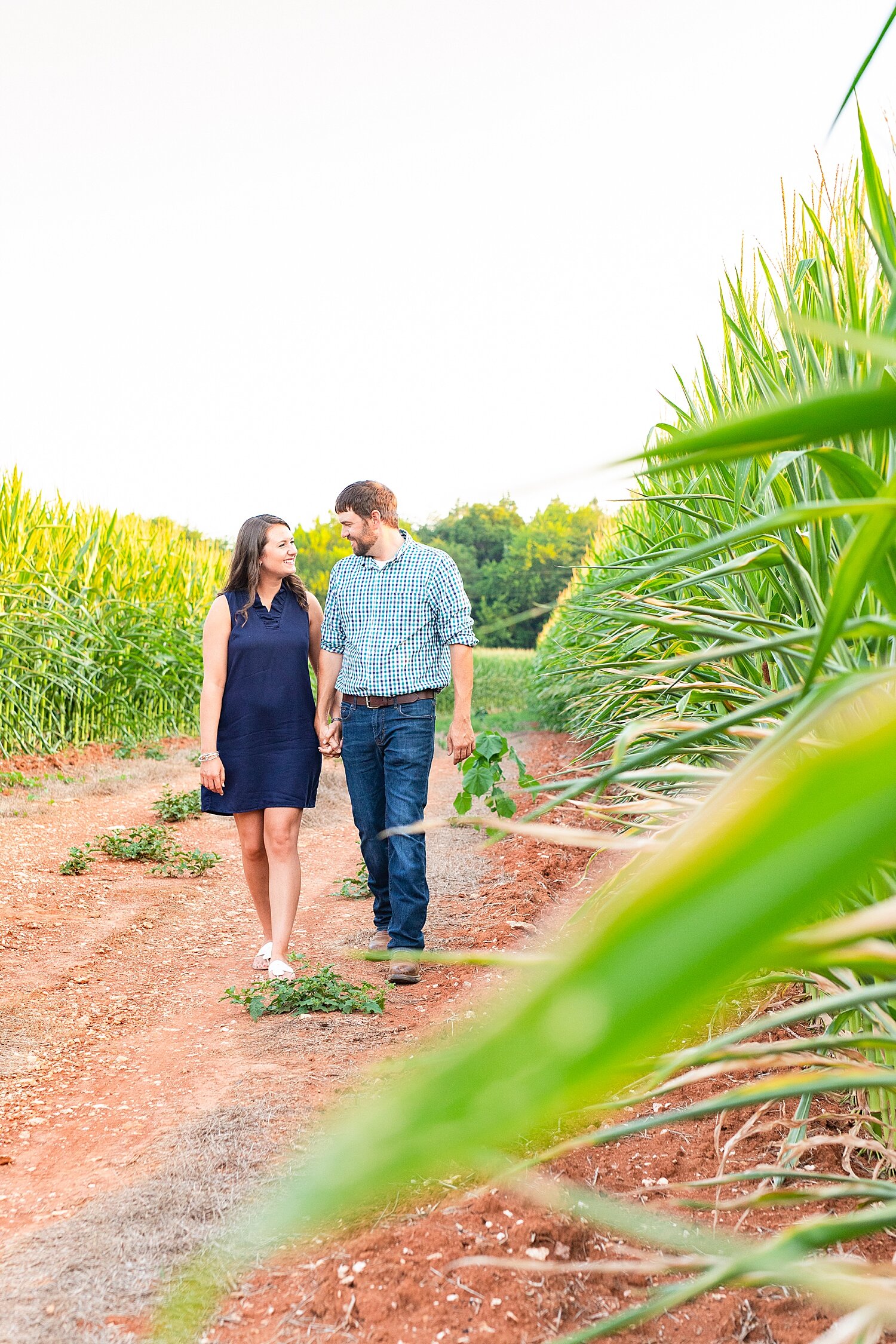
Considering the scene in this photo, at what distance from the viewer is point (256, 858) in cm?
399

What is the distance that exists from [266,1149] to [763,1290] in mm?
1138

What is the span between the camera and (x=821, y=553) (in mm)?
1477

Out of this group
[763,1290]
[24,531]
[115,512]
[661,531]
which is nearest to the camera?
[763,1290]

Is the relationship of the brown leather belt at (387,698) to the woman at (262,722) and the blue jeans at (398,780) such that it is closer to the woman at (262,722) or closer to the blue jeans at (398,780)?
the blue jeans at (398,780)

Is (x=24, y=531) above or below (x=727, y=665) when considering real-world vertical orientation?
above

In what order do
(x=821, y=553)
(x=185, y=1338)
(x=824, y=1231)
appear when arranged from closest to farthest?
(x=185, y=1338) → (x=824, y=1231) → (x=821, y=553)

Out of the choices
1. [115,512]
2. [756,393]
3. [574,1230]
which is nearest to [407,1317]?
[574,1230]

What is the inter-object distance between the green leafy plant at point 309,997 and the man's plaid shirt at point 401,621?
1.15 metres

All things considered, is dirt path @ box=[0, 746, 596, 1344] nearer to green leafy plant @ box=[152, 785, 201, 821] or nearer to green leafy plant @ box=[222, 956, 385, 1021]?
green leafy plant @ box=[222, 956, 385, 1021]

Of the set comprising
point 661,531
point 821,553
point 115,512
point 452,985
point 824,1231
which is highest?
point 115,512

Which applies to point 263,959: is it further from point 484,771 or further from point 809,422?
point 809,422

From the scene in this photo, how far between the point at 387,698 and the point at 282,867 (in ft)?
2.57

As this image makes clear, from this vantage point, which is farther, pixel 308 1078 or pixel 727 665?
pixel 308 1078

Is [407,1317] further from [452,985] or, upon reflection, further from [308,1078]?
[452,985]
